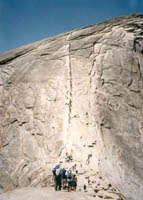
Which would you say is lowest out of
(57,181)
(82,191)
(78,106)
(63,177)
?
(82,191)

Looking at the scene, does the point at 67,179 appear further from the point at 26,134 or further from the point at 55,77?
the point at 55,77

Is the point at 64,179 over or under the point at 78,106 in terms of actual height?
under

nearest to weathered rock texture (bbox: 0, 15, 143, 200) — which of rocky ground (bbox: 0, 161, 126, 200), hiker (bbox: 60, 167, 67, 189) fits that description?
rocky ground (bbox: 0, 161, 126, 200)

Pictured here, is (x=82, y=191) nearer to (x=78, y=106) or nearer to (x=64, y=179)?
(x=64, y=179)

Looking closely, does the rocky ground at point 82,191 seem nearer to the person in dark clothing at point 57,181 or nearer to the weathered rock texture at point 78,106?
the person in dark clothing at point 57,181

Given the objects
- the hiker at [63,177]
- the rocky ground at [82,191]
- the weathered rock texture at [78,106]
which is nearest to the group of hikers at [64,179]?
the hiker at [63,177]

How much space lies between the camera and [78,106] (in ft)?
39.5

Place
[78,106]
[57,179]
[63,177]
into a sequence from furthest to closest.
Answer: [78,106], [63,177], [57,179]

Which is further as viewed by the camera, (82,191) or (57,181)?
(82,191)

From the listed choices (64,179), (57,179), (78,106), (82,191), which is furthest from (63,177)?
(78,106)

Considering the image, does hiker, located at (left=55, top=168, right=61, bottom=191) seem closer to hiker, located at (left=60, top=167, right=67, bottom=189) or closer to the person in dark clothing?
the person in dark clothing

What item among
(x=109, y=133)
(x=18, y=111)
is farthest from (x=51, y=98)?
(x=109, y=133)

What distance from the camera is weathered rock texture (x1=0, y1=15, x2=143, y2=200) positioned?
1064cm

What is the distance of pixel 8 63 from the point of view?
15.8 metres
